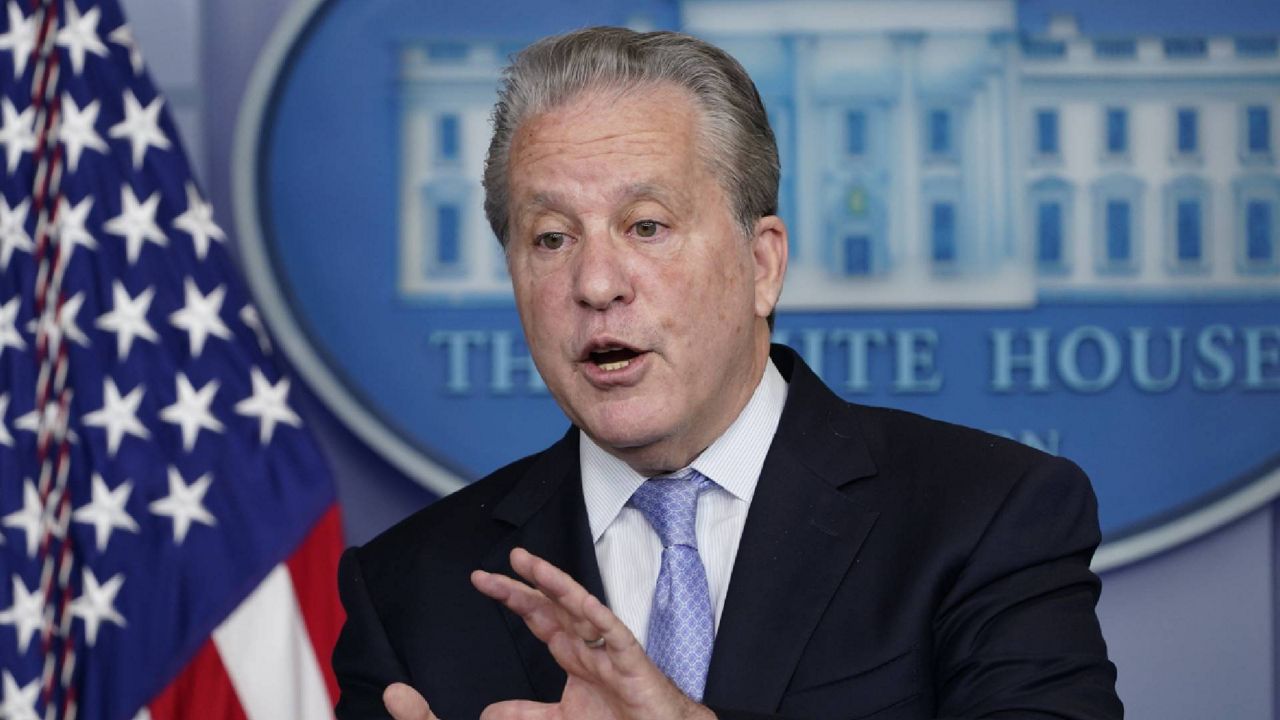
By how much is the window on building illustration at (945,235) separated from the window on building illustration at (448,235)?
2.92 ft

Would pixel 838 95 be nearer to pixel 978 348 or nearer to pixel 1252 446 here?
pixel 978 348

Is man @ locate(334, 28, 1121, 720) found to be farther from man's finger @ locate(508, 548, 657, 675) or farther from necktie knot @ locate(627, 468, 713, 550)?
man's finger @ locate(508, 548, 657, 675)

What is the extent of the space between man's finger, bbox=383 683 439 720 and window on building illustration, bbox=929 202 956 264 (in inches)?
67.0

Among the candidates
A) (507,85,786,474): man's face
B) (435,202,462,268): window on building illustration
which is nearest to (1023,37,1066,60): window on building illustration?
(435,202,462,268): window on building illustration

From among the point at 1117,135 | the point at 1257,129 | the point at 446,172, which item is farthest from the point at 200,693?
the point at 1257,129

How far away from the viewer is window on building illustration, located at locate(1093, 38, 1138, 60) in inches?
114

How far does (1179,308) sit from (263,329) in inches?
66.7

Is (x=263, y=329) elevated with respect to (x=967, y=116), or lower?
lower

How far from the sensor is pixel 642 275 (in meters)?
1.67

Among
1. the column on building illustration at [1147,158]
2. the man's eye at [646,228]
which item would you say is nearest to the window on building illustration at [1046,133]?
the column on building illustration at [1147,158]

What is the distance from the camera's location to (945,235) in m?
2.90

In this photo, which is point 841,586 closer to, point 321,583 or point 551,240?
point 551,240

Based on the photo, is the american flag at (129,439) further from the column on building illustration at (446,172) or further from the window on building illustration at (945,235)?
the window on building illustration at (945,235)

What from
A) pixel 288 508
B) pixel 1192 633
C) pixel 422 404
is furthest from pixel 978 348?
pixel 288 508
